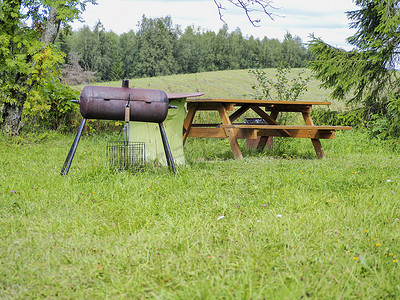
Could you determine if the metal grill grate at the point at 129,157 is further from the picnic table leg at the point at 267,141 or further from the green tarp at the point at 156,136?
the picnic table leg at the point at 267,141

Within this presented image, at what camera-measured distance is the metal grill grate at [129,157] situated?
4.56m

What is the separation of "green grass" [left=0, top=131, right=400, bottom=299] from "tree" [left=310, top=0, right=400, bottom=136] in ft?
14.7

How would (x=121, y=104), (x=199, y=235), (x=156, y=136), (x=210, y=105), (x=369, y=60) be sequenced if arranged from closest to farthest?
(x=199, y=235) < (x=121, y=104) < (x=156, y=136) < (x=210, y=105) < (x=369, y=60)

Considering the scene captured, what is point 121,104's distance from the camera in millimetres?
4145

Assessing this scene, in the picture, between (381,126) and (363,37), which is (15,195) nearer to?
(381,126)

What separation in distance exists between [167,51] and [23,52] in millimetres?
61381

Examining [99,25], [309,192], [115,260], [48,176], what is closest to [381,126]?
[309,192]

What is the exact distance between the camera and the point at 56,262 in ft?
7.39

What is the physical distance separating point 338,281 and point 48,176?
332cm

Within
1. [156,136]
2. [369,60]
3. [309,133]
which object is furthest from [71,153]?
[369,60]

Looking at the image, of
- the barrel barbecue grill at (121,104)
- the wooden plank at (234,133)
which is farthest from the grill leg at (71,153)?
the wooden plank at (234,133)

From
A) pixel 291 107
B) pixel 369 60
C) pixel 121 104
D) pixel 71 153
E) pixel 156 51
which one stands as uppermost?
pixel 156 51

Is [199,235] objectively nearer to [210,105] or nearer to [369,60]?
[210,105]

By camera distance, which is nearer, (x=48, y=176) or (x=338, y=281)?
(x=338, y=281)
